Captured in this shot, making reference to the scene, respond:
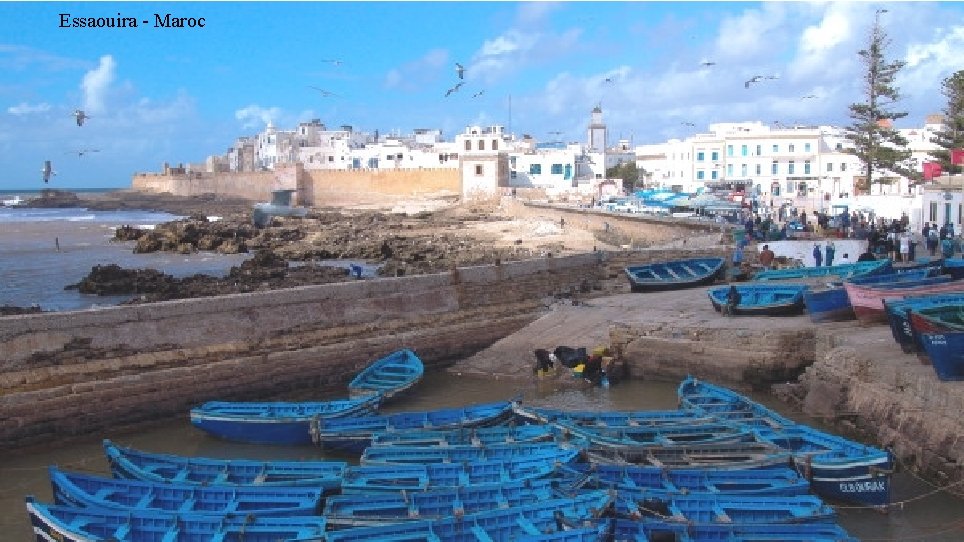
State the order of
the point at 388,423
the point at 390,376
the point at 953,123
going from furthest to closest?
the point at 953,123, the point at 390,376, the point at 388,423

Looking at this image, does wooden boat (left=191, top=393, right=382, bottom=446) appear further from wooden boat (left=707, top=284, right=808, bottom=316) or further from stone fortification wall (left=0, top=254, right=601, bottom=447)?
wooden boat (left=707, top=284, right=808, bottom=316)

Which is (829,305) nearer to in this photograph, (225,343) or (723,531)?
(723,531)

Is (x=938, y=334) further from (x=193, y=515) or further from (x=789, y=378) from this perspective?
(x=193, y=515)

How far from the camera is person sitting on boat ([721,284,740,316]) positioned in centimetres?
2027

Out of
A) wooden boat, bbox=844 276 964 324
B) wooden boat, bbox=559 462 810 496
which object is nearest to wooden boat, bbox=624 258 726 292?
wooden boat, bbox=844 276 964 324

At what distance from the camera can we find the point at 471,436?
13.3m

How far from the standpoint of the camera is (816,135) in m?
57.9

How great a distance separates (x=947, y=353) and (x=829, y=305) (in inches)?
227

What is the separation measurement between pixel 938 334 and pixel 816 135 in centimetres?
4857

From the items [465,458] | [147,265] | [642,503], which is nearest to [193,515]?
[465,458]

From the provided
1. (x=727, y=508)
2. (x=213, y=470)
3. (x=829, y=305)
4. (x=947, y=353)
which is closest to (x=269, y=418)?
(x=213, y=470)

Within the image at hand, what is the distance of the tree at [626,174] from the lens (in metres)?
75.2

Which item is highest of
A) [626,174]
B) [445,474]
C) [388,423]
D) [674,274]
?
[626,174]

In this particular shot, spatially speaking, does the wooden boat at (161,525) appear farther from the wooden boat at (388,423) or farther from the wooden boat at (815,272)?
the wooden boat at (815,272)
